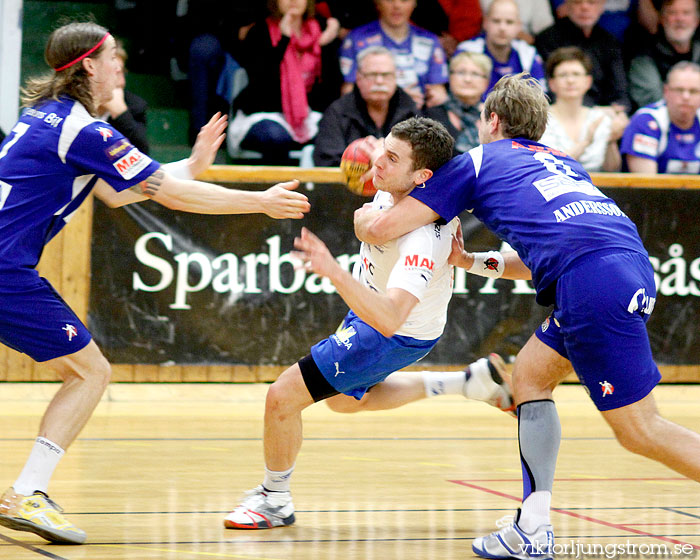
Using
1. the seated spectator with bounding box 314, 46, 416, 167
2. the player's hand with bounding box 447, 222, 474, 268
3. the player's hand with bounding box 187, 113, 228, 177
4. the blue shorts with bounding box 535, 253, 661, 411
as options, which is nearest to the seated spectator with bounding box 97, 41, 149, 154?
the seated spectator with bounding box 314, 46, 416, 167

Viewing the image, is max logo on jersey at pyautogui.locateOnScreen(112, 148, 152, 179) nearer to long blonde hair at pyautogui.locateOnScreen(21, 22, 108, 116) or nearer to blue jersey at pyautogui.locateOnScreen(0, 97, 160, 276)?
blue jersey at pyautogui.locateOnScreen(0, 97, 160, 276)

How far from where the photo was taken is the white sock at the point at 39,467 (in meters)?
4.56

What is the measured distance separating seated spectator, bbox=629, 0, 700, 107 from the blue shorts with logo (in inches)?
282

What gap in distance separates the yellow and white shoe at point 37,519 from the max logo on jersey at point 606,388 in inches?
84.9

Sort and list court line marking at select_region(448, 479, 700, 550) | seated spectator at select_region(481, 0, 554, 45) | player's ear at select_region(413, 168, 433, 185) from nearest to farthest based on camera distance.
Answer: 1. player's ear at select_region(413, 168, 433, 185)
2. court line marking at select_region(448, 479, 700, 550)
3. seated spectator at select_region(481, 0, 554, 45)

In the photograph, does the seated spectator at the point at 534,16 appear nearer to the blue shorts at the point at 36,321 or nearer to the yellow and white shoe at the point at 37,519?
the blue shorts at the point at 36,321

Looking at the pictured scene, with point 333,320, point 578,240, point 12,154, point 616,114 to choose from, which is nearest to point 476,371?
point 578,240

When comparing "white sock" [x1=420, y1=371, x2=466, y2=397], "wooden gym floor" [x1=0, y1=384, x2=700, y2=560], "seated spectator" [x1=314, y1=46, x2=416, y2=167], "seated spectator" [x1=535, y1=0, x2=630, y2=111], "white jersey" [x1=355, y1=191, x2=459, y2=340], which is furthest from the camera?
"seated spectator" [x1=535, y1=0, x2=630, y2=111]

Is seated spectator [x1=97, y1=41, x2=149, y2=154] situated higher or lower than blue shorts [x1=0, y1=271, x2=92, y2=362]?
higher

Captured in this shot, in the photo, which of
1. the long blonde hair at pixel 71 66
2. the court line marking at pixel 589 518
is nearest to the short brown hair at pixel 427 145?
the long blonde hair at pixel 71 66

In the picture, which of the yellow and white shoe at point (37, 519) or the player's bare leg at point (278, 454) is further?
the player's bare leg at point (278, 454)

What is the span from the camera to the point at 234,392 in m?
8.62

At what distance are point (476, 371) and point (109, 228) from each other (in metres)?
3.80

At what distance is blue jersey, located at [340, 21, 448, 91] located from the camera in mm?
10188
